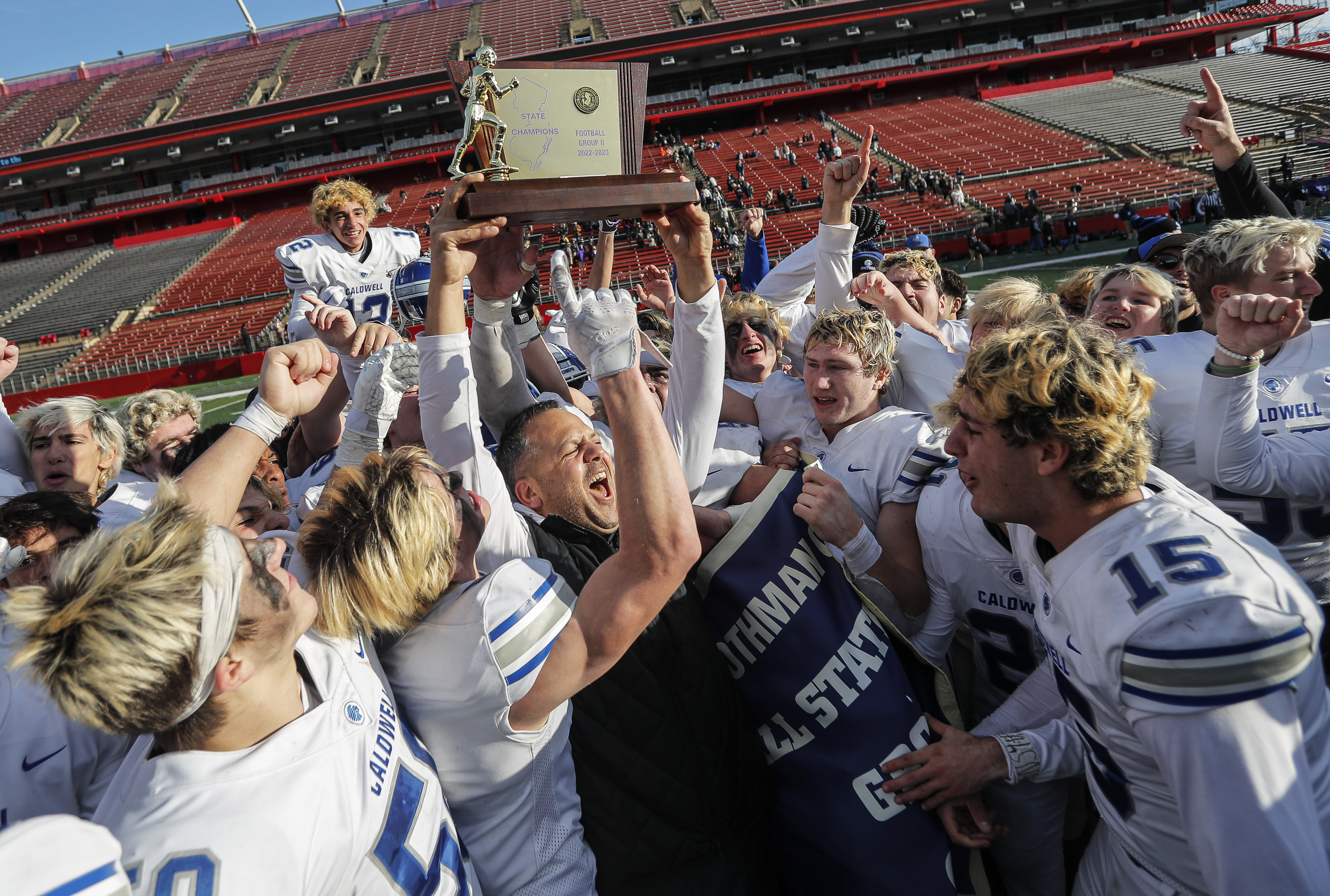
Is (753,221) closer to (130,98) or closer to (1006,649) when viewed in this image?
(1006,649)

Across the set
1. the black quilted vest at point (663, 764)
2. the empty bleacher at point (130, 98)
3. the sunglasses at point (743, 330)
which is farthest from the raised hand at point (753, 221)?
the empty bleacher at point (130, 98)

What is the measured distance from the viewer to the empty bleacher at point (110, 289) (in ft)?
81.4

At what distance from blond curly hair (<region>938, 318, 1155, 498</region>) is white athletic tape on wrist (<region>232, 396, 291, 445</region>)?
1.88 m

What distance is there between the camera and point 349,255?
4.73 metres

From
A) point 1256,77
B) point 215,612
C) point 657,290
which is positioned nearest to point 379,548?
point 215,612

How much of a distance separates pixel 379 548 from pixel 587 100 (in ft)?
4.96

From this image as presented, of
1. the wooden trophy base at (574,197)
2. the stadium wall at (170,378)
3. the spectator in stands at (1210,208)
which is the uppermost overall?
the wooden trophy base at (574,197)

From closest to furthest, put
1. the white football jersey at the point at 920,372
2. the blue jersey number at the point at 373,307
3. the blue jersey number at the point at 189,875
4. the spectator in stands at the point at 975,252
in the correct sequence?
the blue jersey number at the point at 189,875 < the white football jersey at the point at 920,372 < the blue jersey number at the point at 373,307 < the spectator in stands at the point at 975,252

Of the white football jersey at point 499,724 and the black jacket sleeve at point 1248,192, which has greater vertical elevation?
the black jacket sleeve at point 1248,192

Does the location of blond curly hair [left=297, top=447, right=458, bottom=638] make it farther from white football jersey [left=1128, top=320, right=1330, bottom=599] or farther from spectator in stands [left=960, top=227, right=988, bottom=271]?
spectator in stands [left=960, top=227, right=988, bottom=271]

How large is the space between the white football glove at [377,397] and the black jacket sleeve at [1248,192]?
12.0ft

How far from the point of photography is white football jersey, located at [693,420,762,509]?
2.64 m

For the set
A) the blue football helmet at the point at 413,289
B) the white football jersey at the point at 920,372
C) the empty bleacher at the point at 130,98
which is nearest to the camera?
the white football jersey at the point at 920,372

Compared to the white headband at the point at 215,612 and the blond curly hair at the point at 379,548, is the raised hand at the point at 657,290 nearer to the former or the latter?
the blond curly hair at the point at 379,548
